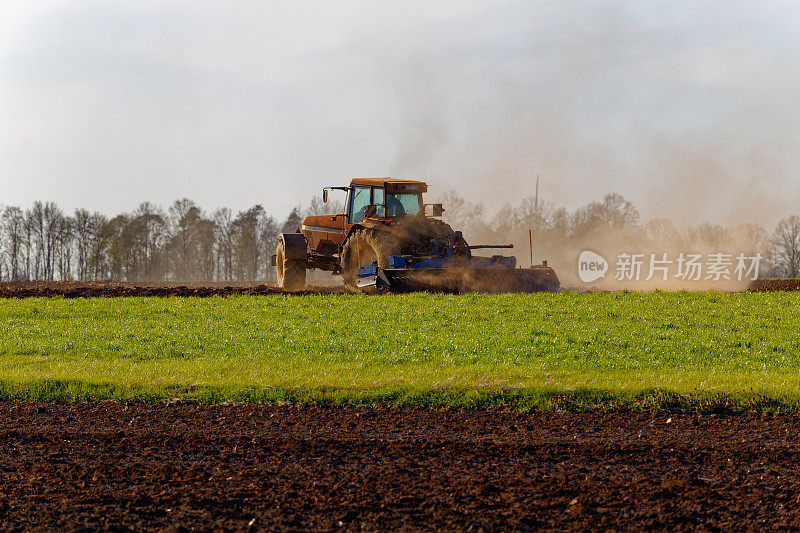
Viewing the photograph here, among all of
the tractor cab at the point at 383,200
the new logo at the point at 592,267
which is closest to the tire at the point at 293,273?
the tractor cab at the point at 383,200

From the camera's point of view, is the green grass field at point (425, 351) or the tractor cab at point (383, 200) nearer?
the green grass field at point (425, 351)

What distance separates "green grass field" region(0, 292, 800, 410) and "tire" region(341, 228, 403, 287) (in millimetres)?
2269

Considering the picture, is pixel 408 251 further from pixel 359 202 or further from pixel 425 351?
pixel 425 351

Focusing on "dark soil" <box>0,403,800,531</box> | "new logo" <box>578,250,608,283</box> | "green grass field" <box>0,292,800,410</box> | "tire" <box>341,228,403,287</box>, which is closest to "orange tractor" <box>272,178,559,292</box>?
"tire" <box>341,228,403,287</box>

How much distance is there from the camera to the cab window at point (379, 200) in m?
25.4

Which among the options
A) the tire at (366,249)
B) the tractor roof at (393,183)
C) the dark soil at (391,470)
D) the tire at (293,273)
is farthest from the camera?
the tire at (293,273)

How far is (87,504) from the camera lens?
6242 mm

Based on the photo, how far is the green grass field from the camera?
10523mm

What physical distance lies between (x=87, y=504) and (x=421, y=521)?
2.81 meters

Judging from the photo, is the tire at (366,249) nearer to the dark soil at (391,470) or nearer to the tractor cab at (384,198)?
the tractor cab at (384,198)

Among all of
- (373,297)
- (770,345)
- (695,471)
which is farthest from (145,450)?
(373,297)

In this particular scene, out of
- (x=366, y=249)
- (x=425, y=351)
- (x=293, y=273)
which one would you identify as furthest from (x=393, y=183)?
(x=425, y=351)

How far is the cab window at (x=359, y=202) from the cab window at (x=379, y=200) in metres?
0.32

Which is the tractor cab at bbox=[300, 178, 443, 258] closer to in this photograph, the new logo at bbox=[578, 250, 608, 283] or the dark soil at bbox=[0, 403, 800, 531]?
the new logo at bbox=[578, 250, 608, 283]
